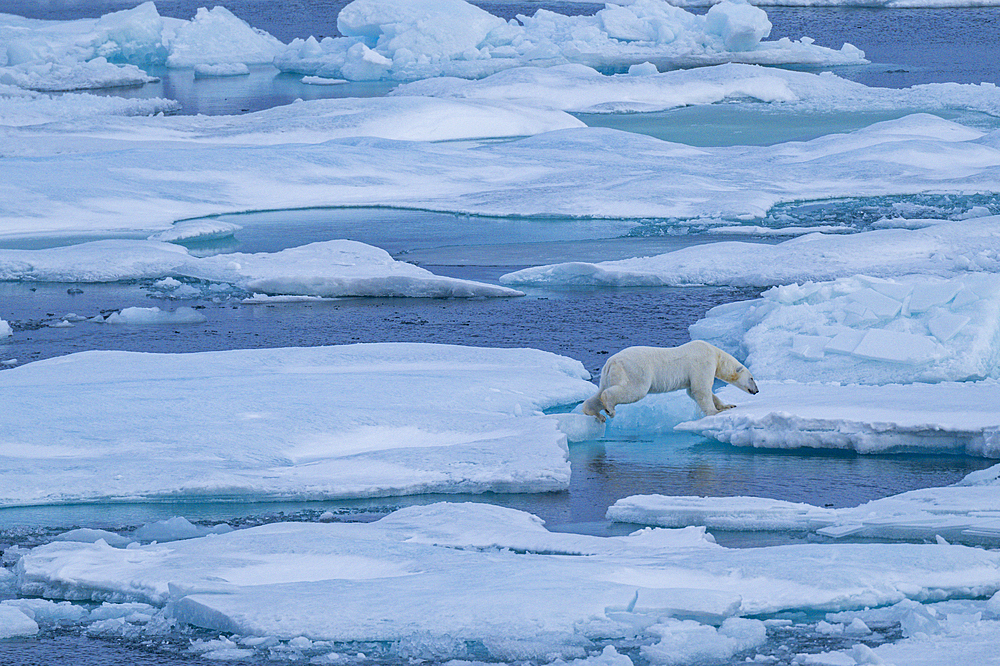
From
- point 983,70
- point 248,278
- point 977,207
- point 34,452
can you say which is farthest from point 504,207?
point 983,70

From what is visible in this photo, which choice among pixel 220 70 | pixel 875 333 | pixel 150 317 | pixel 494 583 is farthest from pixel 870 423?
pixel 220 70

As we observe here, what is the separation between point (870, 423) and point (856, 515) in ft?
3.49

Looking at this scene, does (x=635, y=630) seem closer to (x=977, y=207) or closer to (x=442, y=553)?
(x=442, y=553)

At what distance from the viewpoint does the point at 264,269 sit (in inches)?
402

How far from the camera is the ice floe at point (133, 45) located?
83.7 ft

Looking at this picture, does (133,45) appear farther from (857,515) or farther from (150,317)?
(857,515)

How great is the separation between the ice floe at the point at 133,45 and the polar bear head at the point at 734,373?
21.0 meters

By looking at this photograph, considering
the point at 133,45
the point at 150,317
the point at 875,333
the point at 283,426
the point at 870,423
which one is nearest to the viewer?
the point at 870,423

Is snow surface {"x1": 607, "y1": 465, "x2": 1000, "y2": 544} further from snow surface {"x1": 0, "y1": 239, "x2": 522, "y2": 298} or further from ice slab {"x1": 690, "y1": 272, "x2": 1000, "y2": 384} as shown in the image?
snow surface {"x1": 0, "y1": 239, "x2": 522, "y2": 298}

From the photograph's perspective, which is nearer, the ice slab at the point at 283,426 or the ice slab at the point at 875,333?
the ice slab at the point at 283,426

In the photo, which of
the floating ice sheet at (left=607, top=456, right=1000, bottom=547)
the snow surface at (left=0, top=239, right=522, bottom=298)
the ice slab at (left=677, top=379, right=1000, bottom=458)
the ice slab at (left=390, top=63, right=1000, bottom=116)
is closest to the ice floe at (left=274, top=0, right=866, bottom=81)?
the ice slab at (left=390, top=63, right=1000, bottom=116)

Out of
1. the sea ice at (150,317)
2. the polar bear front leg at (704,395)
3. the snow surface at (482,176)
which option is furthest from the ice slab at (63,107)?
the polar bear front leg at (704,395)

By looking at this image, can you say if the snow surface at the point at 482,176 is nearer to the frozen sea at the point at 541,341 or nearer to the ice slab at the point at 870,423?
the frozen sea at the point at 541,341

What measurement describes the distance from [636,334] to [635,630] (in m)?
4.64
